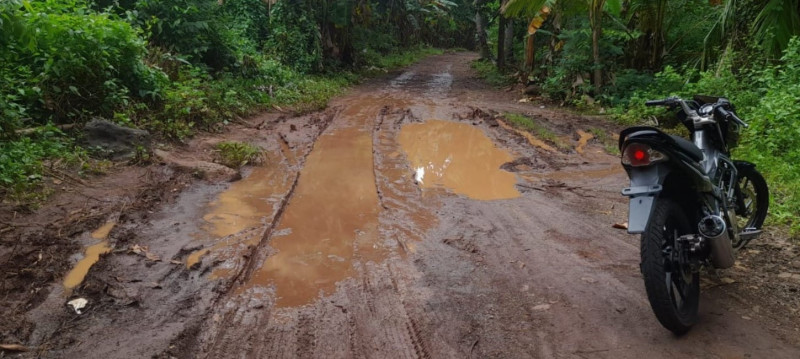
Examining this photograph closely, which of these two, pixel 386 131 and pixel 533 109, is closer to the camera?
pixel 386 131

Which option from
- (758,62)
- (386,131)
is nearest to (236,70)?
(386,131)

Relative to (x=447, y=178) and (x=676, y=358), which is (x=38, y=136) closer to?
(x=447, y=178)

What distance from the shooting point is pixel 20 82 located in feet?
22.4

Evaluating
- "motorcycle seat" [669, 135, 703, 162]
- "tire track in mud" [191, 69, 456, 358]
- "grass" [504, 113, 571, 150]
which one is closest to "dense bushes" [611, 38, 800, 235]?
"motorcycle seat" [669, 135, 703, 162]

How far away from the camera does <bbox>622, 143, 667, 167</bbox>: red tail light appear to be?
3014 mm

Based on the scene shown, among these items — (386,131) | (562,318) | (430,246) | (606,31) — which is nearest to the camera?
(562,318)

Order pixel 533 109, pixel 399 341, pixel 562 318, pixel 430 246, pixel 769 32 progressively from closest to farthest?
1. pixel 399 341
2. pixel 562 318
3. pixel 430 246
4. pixel 769 32
5. pixel 533 109

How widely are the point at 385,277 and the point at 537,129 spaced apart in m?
6.77

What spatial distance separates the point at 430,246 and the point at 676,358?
2.14 meters

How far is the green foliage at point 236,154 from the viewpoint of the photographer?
7.12 meters

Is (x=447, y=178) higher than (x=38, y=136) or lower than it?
lower

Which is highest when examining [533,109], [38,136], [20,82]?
[20,82]

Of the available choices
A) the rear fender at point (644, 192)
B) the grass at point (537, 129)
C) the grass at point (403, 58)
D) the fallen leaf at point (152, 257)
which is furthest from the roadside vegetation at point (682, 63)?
the grass at point (403, 58)

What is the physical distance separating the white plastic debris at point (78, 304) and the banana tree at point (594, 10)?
1156 centimetres
